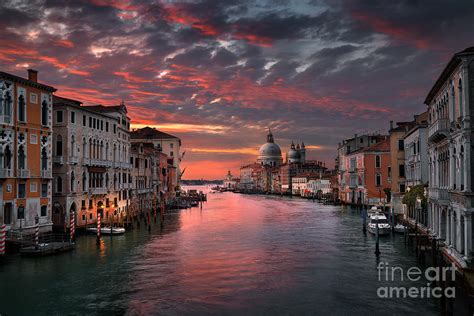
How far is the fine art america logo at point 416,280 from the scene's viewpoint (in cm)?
1747

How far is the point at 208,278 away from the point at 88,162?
67.5 feet

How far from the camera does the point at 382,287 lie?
1988cm

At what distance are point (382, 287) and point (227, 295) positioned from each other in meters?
6.82

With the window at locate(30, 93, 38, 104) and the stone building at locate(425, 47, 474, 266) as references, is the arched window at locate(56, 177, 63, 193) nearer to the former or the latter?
the window at locate(30, 93, 38, 104)

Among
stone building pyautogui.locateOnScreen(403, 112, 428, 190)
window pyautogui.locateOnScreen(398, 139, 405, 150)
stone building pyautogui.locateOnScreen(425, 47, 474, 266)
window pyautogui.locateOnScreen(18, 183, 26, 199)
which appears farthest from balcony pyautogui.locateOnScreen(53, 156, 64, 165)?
window pyautogui.locateOnScreen(398, 139, 405, 150)

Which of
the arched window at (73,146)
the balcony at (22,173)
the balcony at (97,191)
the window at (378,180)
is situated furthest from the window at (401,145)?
the balcony at (22,173)

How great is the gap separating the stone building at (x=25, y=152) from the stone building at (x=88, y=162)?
294cm

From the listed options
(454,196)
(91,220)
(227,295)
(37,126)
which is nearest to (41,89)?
(37,126)

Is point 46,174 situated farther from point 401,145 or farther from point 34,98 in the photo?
point 401,145

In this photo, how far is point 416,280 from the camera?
20953 millimetres

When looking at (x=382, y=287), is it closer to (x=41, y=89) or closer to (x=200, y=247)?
(x=200, y=247)

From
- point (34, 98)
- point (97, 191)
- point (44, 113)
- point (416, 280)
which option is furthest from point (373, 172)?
point (34, 98)

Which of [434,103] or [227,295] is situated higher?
[434,103]

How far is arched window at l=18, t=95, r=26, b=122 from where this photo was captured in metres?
28.9
